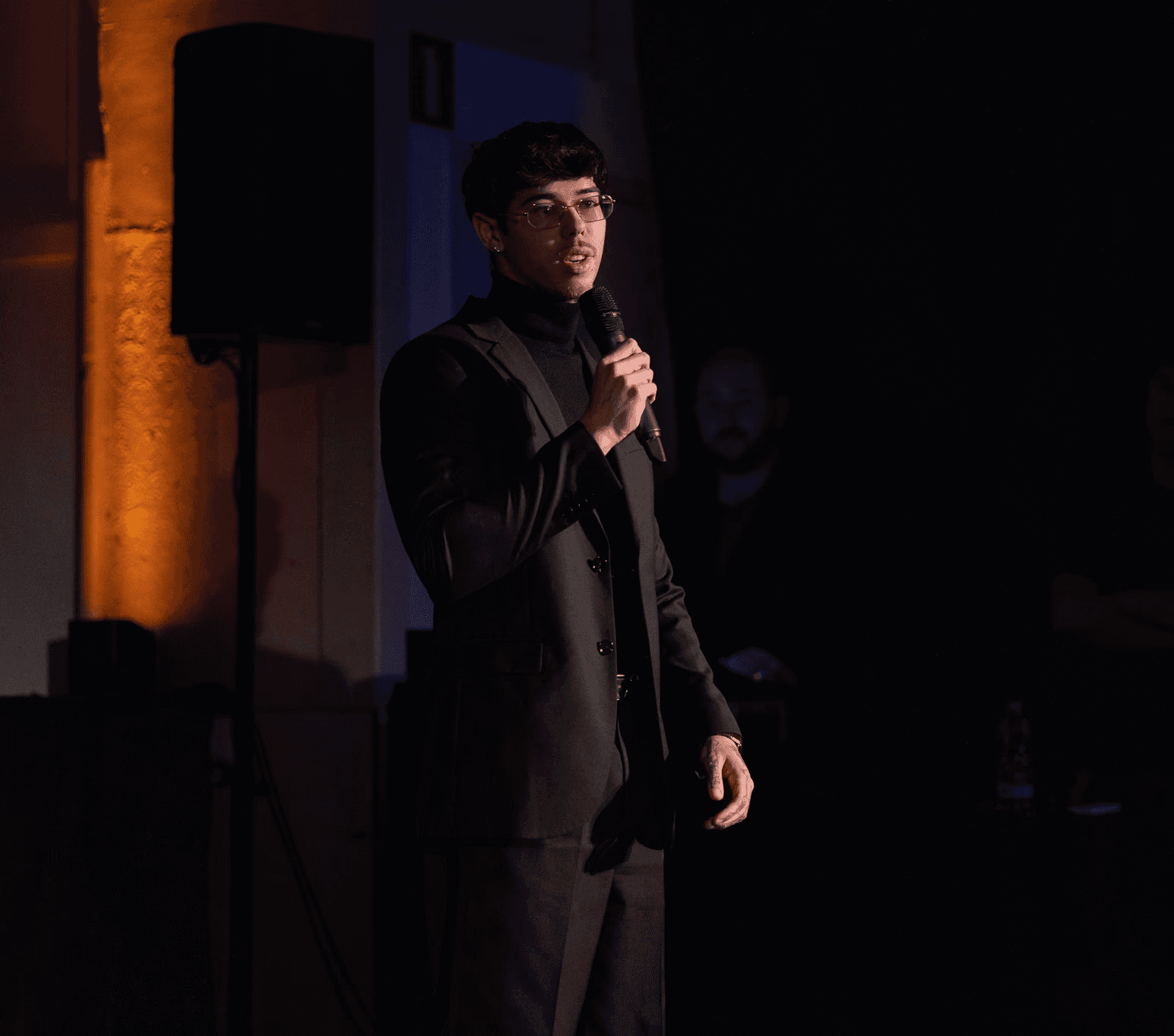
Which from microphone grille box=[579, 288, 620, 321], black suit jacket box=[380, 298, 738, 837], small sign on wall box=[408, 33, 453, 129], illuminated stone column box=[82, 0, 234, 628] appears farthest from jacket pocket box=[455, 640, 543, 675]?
small sign on wall box=[408, 33, 453, 129]

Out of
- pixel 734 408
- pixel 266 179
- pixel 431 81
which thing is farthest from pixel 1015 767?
pixel 431 81

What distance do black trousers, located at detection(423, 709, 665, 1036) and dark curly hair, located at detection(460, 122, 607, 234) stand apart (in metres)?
0.72

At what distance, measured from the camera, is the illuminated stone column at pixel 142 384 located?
3.11 meters

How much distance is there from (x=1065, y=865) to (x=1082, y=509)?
0.88 meters

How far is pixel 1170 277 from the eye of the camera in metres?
2.39

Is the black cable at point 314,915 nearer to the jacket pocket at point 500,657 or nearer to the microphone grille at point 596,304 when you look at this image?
the jacket pocket at point 500,657

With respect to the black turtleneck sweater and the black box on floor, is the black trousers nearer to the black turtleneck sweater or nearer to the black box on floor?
the black turtleneck sweater

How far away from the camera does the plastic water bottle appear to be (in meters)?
2.21

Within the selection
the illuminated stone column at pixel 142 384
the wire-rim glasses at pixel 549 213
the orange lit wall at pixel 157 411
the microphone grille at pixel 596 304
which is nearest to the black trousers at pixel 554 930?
the microphone grille at pixel 596 304

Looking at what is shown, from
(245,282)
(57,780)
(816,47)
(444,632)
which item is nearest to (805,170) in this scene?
(816,47)

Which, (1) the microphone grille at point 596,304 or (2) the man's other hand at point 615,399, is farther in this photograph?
(1) the microphone grille at point 596,304

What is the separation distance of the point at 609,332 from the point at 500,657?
1.37ft

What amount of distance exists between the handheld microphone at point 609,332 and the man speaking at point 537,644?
0.03 metres

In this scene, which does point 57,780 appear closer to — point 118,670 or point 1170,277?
point 118,670
